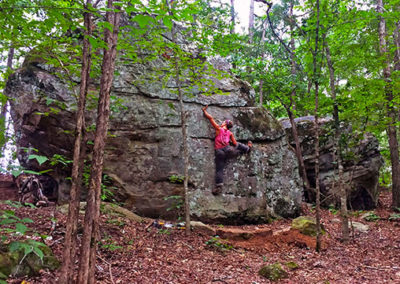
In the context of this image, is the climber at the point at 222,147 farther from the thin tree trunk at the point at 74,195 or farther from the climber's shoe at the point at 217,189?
the thin tree trunk at the point at 74,195

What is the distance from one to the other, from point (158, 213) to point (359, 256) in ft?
18.0

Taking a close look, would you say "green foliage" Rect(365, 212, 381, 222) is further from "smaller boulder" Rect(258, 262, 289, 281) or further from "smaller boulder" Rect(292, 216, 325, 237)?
"smaller boulder" Rect(258, 262, 289, 281)

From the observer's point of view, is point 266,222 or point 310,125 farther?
point 310,125

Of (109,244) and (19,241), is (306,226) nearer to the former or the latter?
(109,244)

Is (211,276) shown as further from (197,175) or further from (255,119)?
(255,119)

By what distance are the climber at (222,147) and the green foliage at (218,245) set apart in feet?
7.21

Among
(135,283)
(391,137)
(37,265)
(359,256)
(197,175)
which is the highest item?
(391,137)

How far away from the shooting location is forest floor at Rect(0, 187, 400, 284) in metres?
4.66

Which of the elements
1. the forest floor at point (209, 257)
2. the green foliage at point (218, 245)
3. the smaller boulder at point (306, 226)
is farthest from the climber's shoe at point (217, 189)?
the smaller boulder at point (306, 226)

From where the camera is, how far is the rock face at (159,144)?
25.3 feet

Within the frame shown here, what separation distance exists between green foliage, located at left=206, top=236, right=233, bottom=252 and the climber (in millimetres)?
2197

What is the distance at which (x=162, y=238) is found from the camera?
625cm

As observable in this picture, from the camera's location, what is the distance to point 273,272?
5027 millimetres

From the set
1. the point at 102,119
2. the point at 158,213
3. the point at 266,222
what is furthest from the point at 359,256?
the point at 102,119
